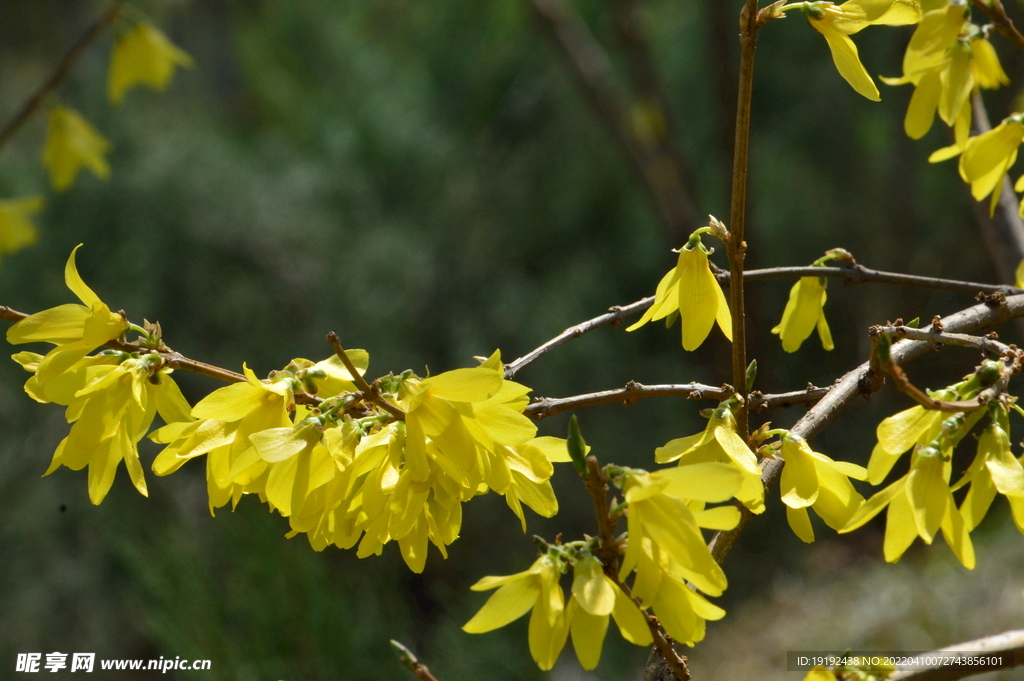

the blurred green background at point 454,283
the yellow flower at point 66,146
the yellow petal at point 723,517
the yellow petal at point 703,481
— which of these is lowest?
the blurred green background at point 454,283

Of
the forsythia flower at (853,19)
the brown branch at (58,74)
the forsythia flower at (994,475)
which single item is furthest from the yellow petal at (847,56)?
Answer: the brown branch at (58,74)

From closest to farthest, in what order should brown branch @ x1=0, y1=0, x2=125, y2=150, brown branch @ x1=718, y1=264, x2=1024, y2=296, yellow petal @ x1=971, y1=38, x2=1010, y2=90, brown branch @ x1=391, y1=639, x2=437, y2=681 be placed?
brown branch @ x1=391, y1=639, x2=437, y2=681 → brown branch @ x1=718, y1=264, x2=1024, y2=296 → yellow petal @ x1=971, y1=38, x2=1010, y2=90 → brown branch @ x1=0, y1=0, x2=125, y2=150

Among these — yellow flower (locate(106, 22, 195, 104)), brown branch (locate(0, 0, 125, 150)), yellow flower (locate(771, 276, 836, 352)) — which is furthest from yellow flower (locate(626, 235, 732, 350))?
yellow flower (locate(106, 22, 195, 104))

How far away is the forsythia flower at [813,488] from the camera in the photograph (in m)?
0.63

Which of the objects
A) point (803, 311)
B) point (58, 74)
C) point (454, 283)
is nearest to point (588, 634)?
point (803, 311)

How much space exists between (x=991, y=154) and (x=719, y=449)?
0.41m

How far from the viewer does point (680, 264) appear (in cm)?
72

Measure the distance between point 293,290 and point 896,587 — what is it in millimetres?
2628

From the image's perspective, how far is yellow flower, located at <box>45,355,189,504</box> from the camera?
0.65m

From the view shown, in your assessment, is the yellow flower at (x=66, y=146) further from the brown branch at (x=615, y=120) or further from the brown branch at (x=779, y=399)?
the brown branch at (x=779, y=399)

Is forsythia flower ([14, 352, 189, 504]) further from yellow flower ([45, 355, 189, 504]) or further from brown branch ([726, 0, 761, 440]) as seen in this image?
brown branch ([726, 0, 761, 440])

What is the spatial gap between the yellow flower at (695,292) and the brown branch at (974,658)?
0.95ft

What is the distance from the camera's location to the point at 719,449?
65cm

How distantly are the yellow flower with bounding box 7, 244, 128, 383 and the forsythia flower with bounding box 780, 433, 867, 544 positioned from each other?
559 millimetres
